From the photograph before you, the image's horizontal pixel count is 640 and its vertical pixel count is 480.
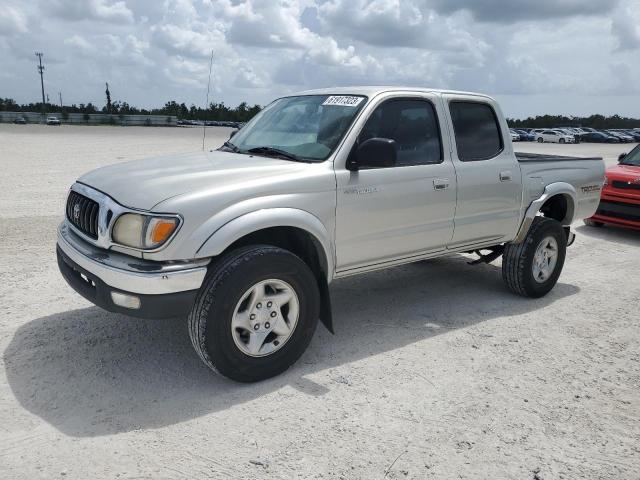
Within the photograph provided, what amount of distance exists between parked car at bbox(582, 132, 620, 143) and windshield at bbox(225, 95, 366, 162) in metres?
58.3

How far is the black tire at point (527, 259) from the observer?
552 centimetres

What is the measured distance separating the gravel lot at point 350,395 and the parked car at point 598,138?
185ft

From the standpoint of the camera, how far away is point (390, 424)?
3307 millimetres

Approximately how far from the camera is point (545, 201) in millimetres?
5664

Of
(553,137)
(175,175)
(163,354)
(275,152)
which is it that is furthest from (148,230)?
(553,137)

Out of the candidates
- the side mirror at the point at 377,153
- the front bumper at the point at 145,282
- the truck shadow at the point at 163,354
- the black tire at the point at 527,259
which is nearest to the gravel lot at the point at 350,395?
the truck shadow at the point at 163,354

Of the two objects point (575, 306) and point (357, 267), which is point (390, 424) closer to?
point (357, 267)

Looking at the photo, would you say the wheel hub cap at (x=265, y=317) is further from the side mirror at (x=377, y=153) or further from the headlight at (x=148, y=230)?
the side mirror at (x=377, y=153)

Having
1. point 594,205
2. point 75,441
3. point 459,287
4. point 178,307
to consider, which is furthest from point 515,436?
point 594,205

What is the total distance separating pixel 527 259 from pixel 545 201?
0.65 m

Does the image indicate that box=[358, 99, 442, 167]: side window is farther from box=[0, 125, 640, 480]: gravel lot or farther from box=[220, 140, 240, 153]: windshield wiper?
box=[0, 125, 640, 480]: gravel lot

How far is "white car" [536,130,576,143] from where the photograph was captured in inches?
2000

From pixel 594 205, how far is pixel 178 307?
4901mm

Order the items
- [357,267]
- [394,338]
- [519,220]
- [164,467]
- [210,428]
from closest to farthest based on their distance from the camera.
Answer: [164,467] < [210,428] < [357,267] < [394,338] < [519,220]
